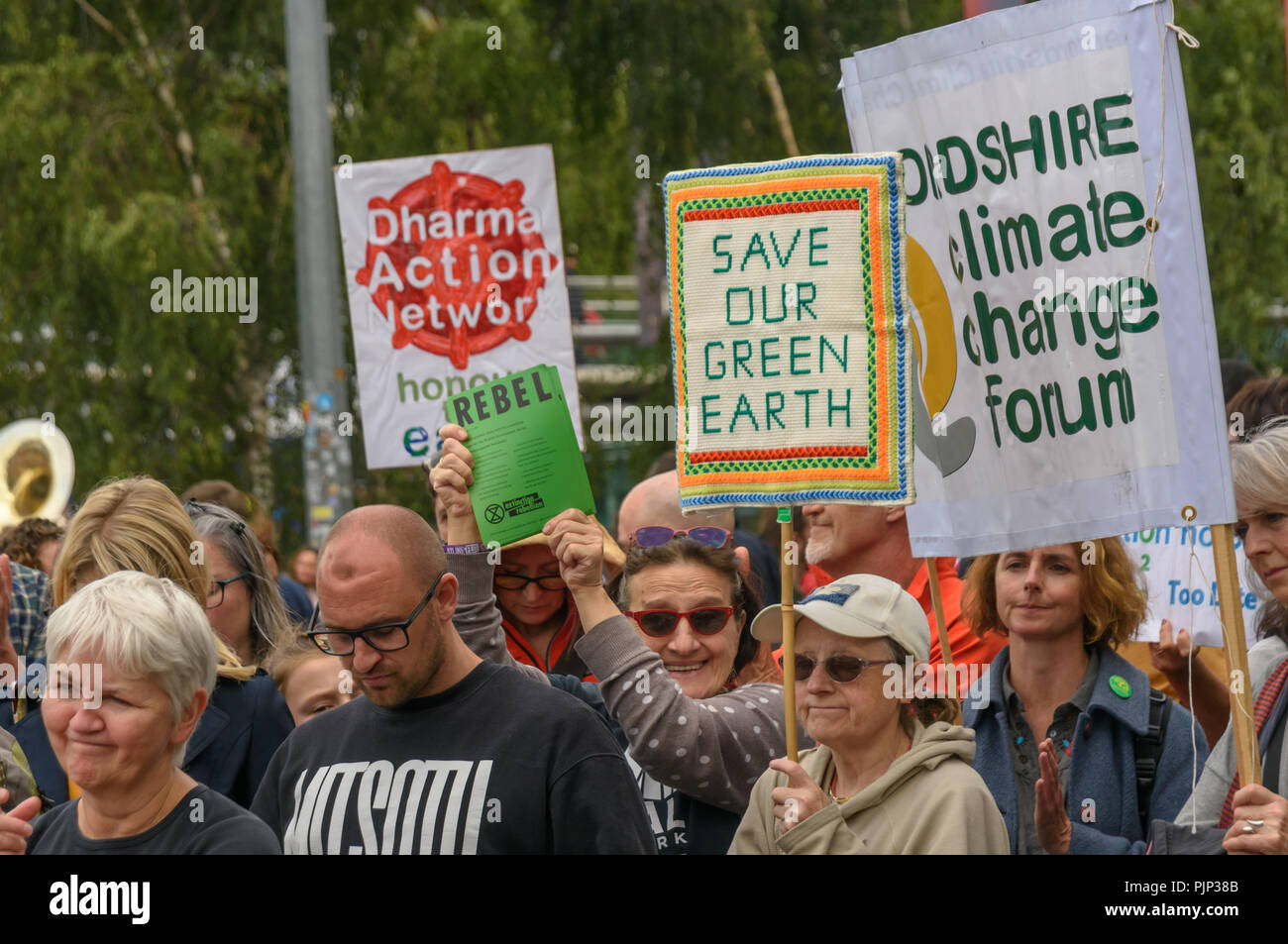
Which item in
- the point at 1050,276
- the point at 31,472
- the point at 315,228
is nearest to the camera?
the point at 1050,276

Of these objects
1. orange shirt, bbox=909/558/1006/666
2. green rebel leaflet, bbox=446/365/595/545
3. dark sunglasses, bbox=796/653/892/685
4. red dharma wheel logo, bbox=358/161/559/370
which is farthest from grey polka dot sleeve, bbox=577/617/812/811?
red dharma wheel logo, bbox=358/161/559/370

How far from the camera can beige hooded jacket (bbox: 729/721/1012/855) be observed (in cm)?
352

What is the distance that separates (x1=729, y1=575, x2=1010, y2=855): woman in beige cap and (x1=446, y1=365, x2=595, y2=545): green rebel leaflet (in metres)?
0.83

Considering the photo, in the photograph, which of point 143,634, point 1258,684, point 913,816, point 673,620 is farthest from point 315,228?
point 913,816

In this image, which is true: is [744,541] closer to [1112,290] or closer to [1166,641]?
[1166,641]

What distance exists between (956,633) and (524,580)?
1.19m

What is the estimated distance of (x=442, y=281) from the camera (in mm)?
7355

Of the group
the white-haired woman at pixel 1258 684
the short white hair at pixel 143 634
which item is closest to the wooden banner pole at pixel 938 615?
the white-haired woman at pixel 1258 684

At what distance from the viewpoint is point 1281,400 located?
16.6ft

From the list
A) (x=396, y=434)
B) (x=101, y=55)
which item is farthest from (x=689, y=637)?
(x=101, y=55)

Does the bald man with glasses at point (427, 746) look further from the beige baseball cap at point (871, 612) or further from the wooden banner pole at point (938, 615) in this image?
the wooden banner pole at point (938, 615)

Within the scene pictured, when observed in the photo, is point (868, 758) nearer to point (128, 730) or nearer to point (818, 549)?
point (818, 549)

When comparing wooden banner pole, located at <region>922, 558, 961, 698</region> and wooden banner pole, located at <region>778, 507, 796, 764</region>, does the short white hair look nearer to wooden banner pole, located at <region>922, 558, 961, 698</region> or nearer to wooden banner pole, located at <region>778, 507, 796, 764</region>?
wooden banner pole, located at <region>778, 507, 796, 764</region>
